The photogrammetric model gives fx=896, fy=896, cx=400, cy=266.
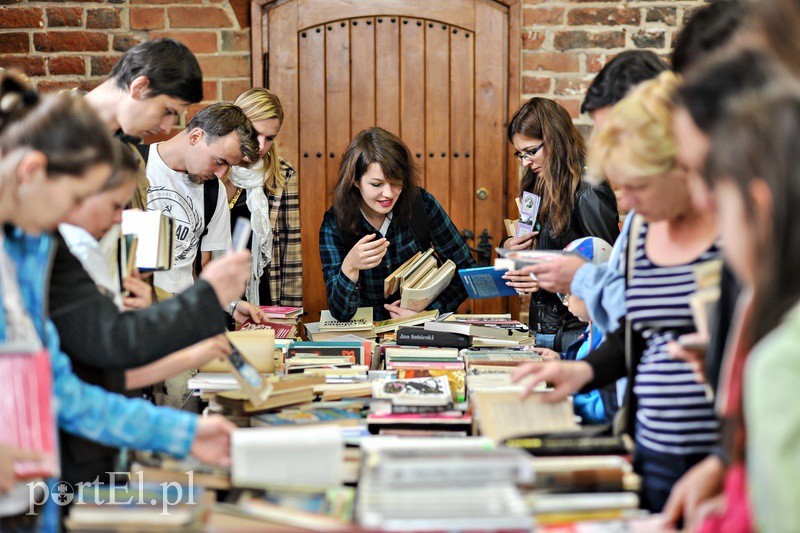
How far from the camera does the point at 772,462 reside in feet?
3.88

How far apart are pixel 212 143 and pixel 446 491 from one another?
2.36 meters

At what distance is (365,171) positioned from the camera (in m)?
3.85

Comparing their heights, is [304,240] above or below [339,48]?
below

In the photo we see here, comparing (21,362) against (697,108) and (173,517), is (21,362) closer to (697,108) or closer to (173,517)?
(173,517)

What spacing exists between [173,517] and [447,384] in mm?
1180

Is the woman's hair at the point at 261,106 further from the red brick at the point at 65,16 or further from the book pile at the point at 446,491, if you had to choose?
the book pile at the point at 446,491

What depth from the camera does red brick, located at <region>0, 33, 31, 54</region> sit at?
15.6 feet

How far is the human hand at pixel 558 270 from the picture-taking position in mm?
2523

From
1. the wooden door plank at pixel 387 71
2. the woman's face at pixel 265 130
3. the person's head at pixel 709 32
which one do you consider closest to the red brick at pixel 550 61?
the wooden door plank at pixel 387 71

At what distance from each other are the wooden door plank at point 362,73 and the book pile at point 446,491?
3520 millimetres

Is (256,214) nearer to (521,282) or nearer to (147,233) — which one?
(521,282)

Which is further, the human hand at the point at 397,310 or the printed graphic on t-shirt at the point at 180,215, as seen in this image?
the human hand at the point at 397,310

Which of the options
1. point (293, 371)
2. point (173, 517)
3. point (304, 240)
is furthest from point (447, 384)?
point (304, 240)

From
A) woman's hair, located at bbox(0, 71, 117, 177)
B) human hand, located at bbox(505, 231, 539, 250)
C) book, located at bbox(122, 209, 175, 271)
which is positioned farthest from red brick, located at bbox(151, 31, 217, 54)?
woman's hair, located at bbox(0, 71, 117, 177)
